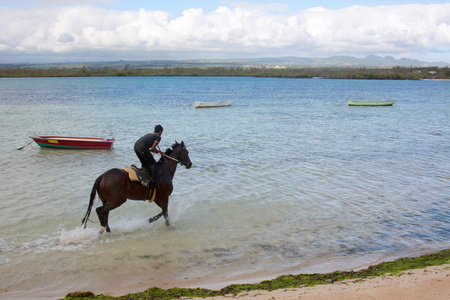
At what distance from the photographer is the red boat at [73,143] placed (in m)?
20.2

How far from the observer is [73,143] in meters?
20.3

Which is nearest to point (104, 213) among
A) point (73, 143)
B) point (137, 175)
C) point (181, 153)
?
point (137, 175)

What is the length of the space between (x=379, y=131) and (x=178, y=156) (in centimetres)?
2210

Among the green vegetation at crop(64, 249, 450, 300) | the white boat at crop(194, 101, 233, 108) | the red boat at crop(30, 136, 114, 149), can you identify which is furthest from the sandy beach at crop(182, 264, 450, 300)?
the white boat at crop(194, 101, 233, 108)

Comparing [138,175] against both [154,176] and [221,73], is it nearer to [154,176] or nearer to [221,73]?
[154,176]

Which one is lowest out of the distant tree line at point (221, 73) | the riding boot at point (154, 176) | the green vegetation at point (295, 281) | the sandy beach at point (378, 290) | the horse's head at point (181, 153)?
the green vegetation at point (295, 281)

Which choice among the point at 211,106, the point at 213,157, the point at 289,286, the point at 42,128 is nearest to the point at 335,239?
the point at 289,286

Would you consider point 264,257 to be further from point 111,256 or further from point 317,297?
point 111,256

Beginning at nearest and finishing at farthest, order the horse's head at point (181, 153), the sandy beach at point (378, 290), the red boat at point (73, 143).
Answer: the sandy beach at point (378, 290), the horse's head at point (181, 153), the red boat at point (73, 143)

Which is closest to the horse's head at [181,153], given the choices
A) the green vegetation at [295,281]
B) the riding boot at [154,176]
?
the riding boot at [154,176]

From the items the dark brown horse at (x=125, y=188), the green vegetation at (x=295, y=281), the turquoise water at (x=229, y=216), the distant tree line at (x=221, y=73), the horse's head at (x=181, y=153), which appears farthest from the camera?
the distant tree line at (x=221, y=73)

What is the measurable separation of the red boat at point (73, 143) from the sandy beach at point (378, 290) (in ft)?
50.8

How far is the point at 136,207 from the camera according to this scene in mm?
11906

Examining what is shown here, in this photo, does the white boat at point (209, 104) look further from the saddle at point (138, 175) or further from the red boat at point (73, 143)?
the saddle at point (138, 175)
